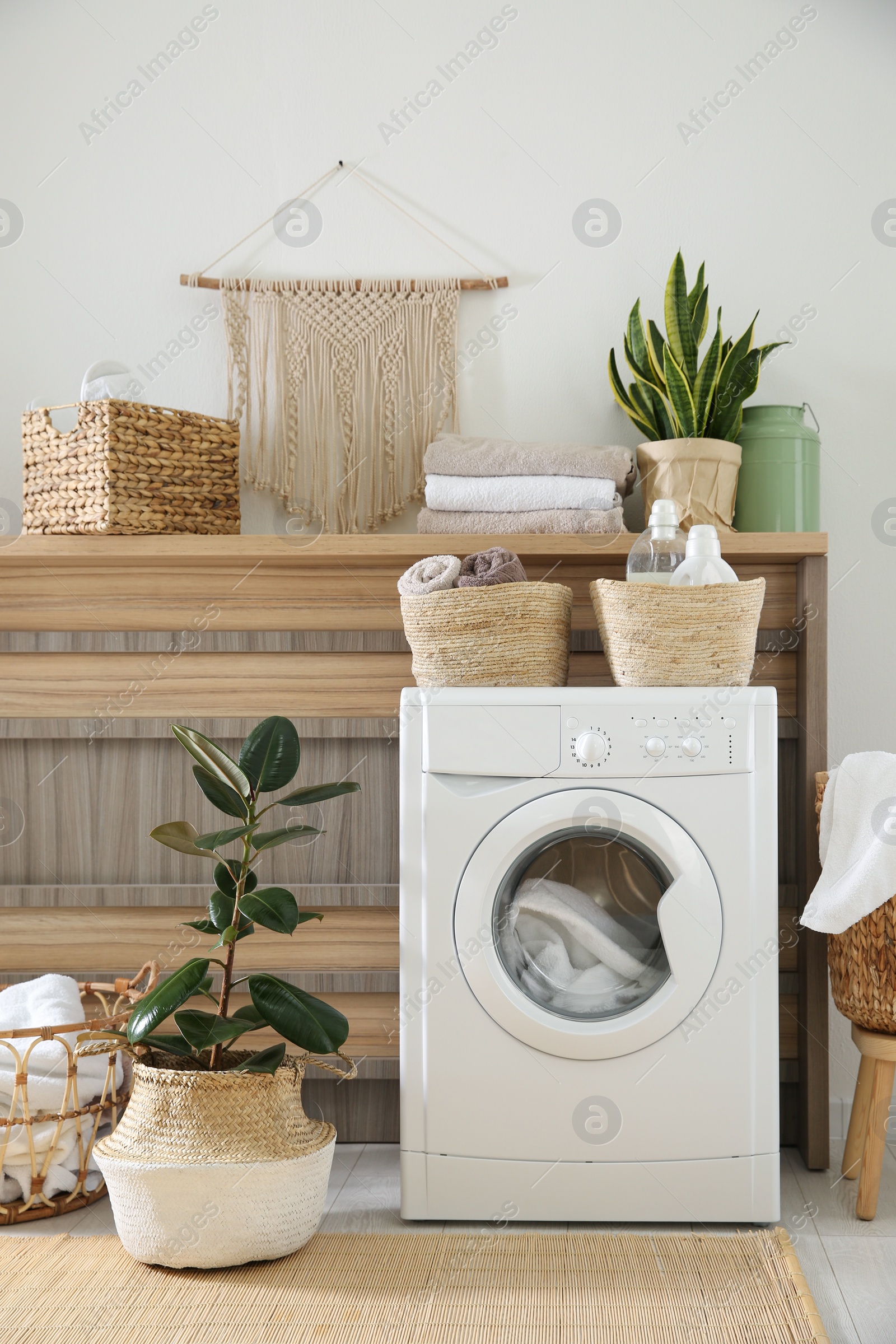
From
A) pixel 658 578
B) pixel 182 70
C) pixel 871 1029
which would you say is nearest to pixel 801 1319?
pixel 871 1029

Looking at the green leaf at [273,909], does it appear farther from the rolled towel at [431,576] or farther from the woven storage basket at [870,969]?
the woven storage basket at [870,969]

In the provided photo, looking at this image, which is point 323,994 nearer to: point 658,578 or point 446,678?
point 446,678

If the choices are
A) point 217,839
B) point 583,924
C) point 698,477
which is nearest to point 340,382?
point 698,477

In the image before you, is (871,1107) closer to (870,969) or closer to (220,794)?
(870,969)

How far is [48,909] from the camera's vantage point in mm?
2064

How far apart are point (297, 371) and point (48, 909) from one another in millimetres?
1256

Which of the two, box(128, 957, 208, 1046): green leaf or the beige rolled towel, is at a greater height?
the beige rolled towel

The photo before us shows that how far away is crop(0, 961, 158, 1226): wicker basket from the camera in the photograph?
1656 mm

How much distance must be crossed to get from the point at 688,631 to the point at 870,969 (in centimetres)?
65

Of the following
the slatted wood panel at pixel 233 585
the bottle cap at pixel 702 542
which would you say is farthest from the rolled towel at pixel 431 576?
the bottle cap at pixel 702 542

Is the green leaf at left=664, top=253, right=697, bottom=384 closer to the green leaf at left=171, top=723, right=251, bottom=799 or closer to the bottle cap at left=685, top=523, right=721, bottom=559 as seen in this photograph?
the bottle cap at left=685, top=523, right=721, bottom=559

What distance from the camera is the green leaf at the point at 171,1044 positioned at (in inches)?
62.1

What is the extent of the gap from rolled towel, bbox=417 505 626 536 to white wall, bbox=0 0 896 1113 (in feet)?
1.17

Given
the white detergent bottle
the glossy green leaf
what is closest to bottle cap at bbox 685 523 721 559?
the white detergent bottle
